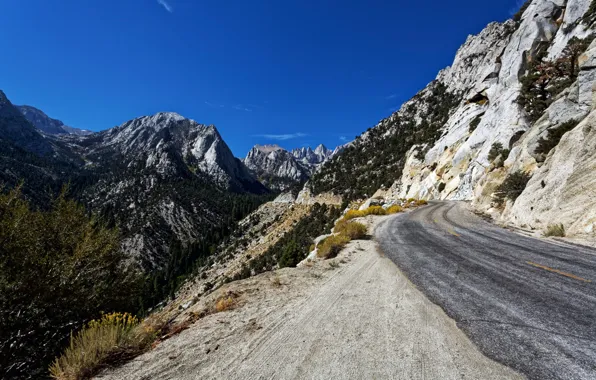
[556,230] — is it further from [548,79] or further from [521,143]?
[548,79]

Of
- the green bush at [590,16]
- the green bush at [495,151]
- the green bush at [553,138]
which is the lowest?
the green bush at [553,138]

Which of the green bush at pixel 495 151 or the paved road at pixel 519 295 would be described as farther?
the green bush at pixel 495 151

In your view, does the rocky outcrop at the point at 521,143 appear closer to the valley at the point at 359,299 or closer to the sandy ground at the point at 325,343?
the valley at the point at 359,299

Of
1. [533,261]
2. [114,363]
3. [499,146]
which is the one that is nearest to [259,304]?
[114,363]

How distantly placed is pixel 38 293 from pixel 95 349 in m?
3.05

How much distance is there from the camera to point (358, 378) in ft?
11.9

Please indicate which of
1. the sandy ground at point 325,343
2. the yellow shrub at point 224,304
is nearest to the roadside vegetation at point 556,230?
the sandy ground at point 325,343

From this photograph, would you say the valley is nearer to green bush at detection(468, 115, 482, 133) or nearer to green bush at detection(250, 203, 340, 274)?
green bush at detection(468, 115, 482, 133)

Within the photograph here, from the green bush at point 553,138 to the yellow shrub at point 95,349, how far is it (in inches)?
926

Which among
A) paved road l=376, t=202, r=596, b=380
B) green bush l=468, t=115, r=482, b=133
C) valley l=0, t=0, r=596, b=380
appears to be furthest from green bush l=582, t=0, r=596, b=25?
paved road l=376, t=202, r=596, b=380

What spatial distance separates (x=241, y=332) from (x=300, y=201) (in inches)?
4325

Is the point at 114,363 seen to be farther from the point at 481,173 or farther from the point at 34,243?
the point at 481,173

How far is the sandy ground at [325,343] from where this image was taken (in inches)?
151

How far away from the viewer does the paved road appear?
12.4ft
